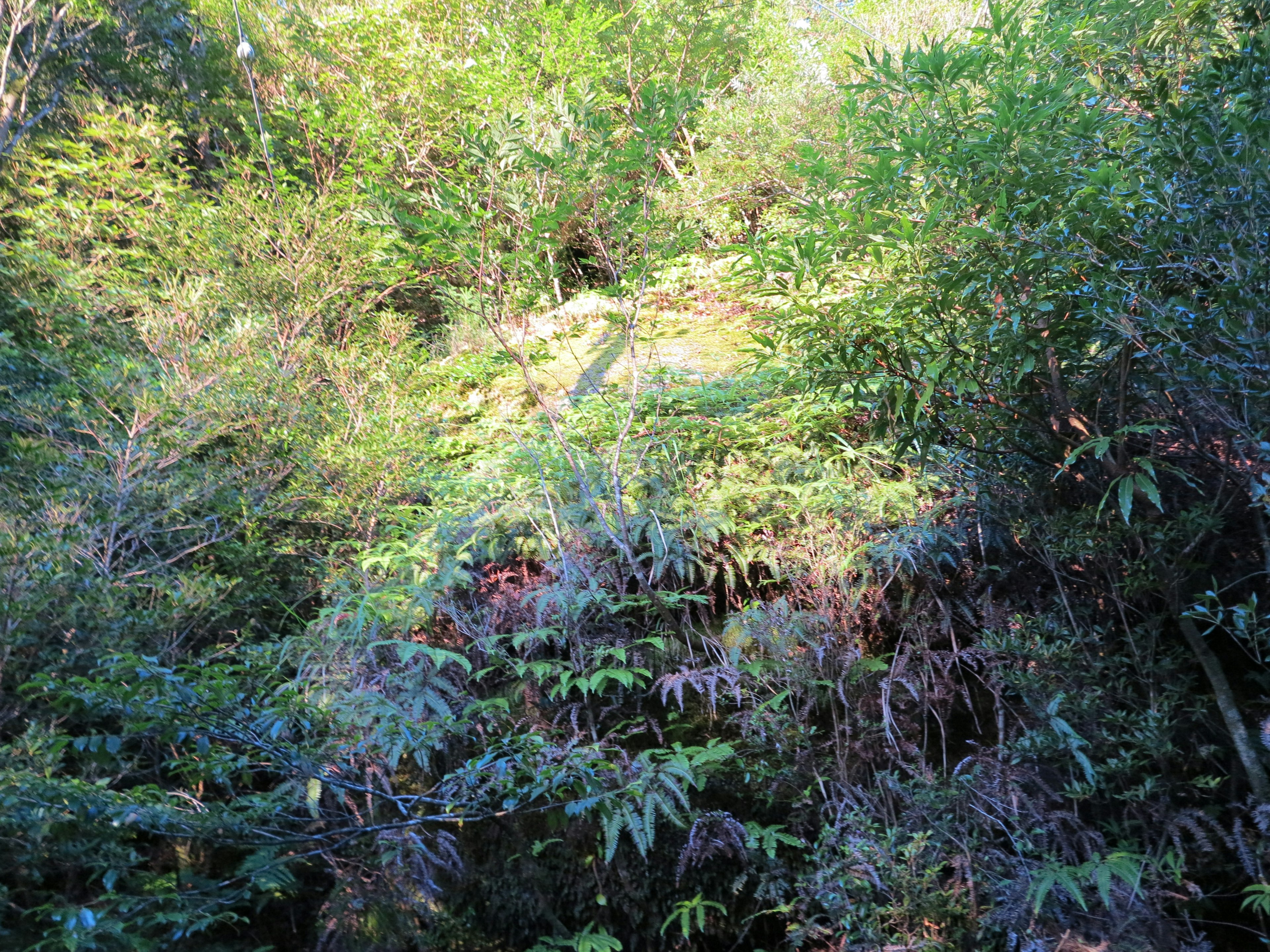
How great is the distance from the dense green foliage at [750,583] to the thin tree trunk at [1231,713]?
2cm

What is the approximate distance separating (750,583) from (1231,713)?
6.39 feet

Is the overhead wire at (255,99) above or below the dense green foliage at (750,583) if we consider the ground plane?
above

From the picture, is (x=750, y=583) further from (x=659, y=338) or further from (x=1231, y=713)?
(x=659, y=338)

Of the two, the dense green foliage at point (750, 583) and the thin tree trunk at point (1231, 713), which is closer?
the dense green foliage at point (750, 583)

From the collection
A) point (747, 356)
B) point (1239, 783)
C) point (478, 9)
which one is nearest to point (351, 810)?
point (1239, 783)

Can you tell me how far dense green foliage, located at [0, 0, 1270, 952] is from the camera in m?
2.36

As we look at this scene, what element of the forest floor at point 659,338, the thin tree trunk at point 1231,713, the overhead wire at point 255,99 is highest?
the overhead wire at point 255,99

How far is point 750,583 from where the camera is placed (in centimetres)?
385

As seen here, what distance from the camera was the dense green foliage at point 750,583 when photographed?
236 cm

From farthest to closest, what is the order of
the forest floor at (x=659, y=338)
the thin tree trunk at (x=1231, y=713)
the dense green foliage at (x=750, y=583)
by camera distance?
the forest floor at (x=659, y=338)
the thin tree trunk at (x=1231, y=713)
the dense green foliage at (x=750, y=583)

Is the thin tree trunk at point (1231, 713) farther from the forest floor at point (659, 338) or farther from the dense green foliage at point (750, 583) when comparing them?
the forest floor at point (659, 338)

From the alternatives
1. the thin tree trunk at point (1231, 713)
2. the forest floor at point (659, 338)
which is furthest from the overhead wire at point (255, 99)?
the thin tree trunk at point (1231, 713)

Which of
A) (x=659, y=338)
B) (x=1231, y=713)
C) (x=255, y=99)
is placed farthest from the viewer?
(x=255, y=99)

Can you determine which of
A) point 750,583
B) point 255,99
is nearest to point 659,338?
point 750,583
